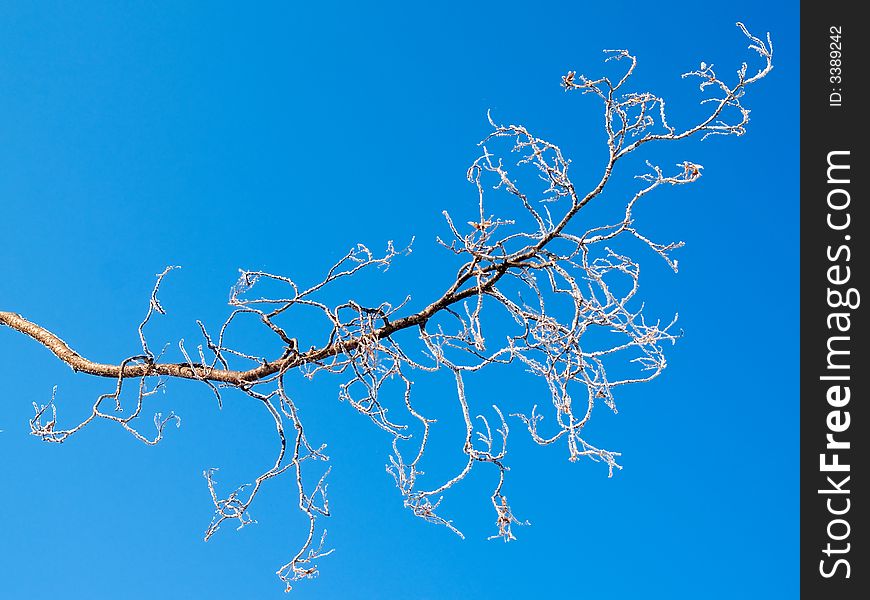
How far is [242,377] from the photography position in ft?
11.4

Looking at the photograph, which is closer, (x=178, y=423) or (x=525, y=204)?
(x=525, y=204)

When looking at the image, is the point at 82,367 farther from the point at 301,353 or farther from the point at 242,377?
the point at 301,353

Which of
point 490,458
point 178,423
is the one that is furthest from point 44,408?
point 490,458

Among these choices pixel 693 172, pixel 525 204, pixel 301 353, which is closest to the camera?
pixel 693 172

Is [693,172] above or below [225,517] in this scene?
above
